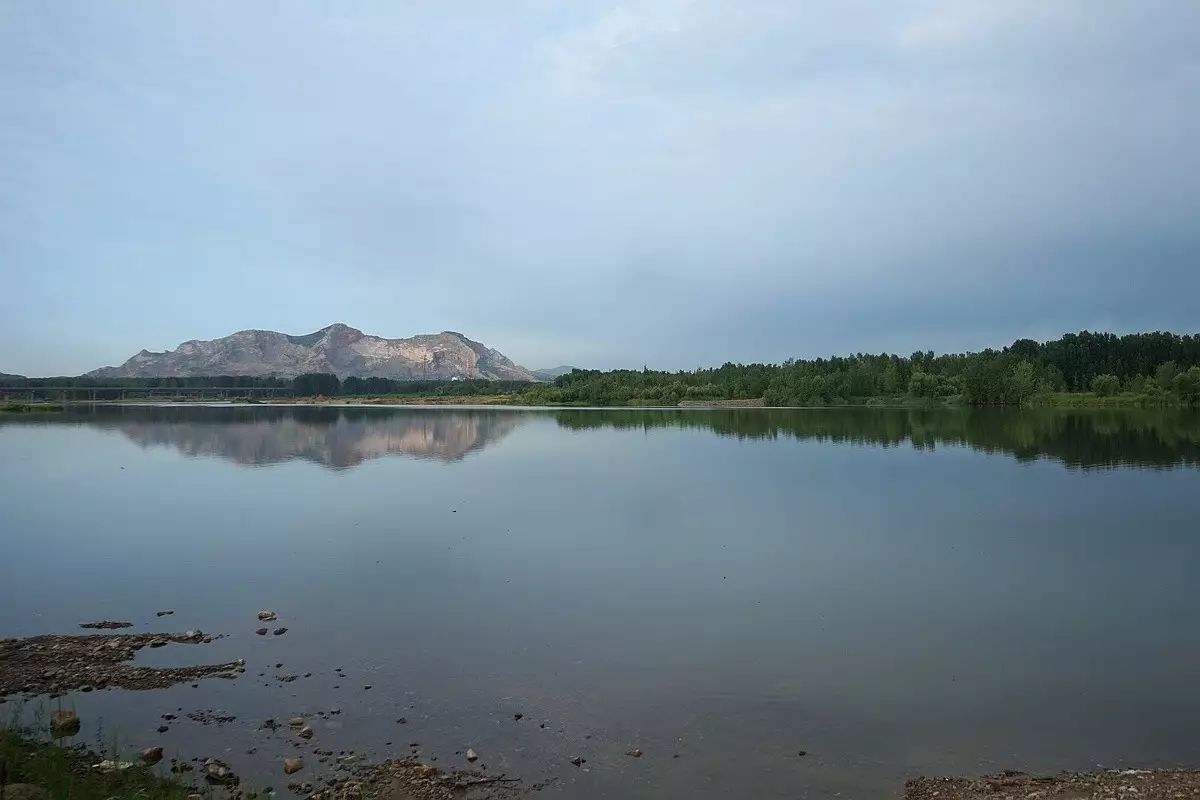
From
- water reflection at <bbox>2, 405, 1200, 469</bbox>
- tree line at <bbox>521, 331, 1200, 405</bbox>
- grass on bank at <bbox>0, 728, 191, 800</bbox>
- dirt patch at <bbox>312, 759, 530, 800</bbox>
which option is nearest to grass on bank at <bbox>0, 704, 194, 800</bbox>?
grass on bank at <bbox>0, 728, 191, 800</bbox>

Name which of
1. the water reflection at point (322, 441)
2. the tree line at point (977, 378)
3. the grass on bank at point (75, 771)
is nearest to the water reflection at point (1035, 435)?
the water reflection at point (322, 441)

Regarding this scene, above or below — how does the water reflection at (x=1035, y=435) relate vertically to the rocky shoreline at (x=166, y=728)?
above

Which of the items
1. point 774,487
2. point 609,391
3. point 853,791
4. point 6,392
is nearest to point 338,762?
point 853,791

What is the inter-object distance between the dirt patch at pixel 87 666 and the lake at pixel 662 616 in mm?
326

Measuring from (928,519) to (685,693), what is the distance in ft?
50.3

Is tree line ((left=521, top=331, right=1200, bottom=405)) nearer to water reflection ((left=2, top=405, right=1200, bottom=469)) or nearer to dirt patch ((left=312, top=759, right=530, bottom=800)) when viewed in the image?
water reflection ((left=2, top=405, right=1200, bottom=469))

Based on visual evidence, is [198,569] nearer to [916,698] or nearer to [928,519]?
[916,698]

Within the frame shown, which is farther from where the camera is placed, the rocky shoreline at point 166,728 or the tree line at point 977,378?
the tree line at point 977,378

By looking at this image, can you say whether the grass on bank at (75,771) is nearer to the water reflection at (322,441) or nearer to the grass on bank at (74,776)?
the grass on bank at (74,776)

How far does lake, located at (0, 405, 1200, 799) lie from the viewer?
8273 mm

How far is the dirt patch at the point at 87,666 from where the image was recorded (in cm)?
986

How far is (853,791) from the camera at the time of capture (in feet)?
23.8

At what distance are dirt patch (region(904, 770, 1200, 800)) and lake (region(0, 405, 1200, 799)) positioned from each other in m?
0.31

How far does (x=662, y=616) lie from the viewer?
13.0m
